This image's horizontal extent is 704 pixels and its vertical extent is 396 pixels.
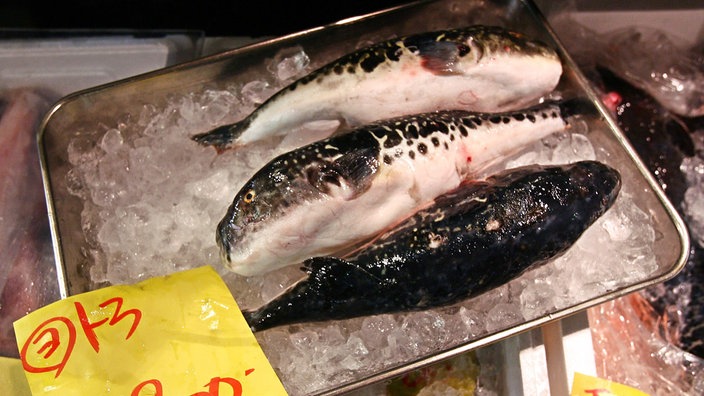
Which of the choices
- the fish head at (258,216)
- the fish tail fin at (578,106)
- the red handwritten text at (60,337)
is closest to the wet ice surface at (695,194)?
the fish tail fin at (578,106)

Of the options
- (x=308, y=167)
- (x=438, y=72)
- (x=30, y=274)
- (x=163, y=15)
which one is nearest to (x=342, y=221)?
(x=308, y=167)

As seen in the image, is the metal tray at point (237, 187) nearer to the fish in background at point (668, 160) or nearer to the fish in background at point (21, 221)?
the fish in background at point (21, 221)

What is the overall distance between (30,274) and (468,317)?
1575 mm

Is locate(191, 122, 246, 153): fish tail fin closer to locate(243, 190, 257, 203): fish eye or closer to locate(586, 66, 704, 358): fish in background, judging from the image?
locate(243, 190, 257, 203): fish eye

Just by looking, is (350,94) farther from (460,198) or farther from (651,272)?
(651,272)

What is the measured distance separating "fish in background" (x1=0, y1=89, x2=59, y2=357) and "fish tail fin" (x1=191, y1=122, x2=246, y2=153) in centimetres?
72

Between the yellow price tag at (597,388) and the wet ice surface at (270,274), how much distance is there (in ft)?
0.96

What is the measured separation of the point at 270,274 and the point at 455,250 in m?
0.60

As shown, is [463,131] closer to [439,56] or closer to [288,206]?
[439,56]

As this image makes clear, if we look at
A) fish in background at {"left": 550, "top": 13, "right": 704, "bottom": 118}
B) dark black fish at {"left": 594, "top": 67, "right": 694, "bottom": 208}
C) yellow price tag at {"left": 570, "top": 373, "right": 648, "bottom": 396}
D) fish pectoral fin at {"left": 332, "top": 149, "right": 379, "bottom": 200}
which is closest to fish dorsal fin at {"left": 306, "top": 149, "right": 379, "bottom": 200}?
fish pectoral fin at {"left": 332, "top": 149, "right": 379, "bottom": 200}

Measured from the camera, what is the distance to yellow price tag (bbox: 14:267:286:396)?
53.0 inches

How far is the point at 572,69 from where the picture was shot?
2133 millimetres

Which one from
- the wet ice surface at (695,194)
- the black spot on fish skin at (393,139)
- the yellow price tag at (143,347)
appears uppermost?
the black spot on fish skin at (393,139)

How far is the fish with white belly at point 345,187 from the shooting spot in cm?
160
